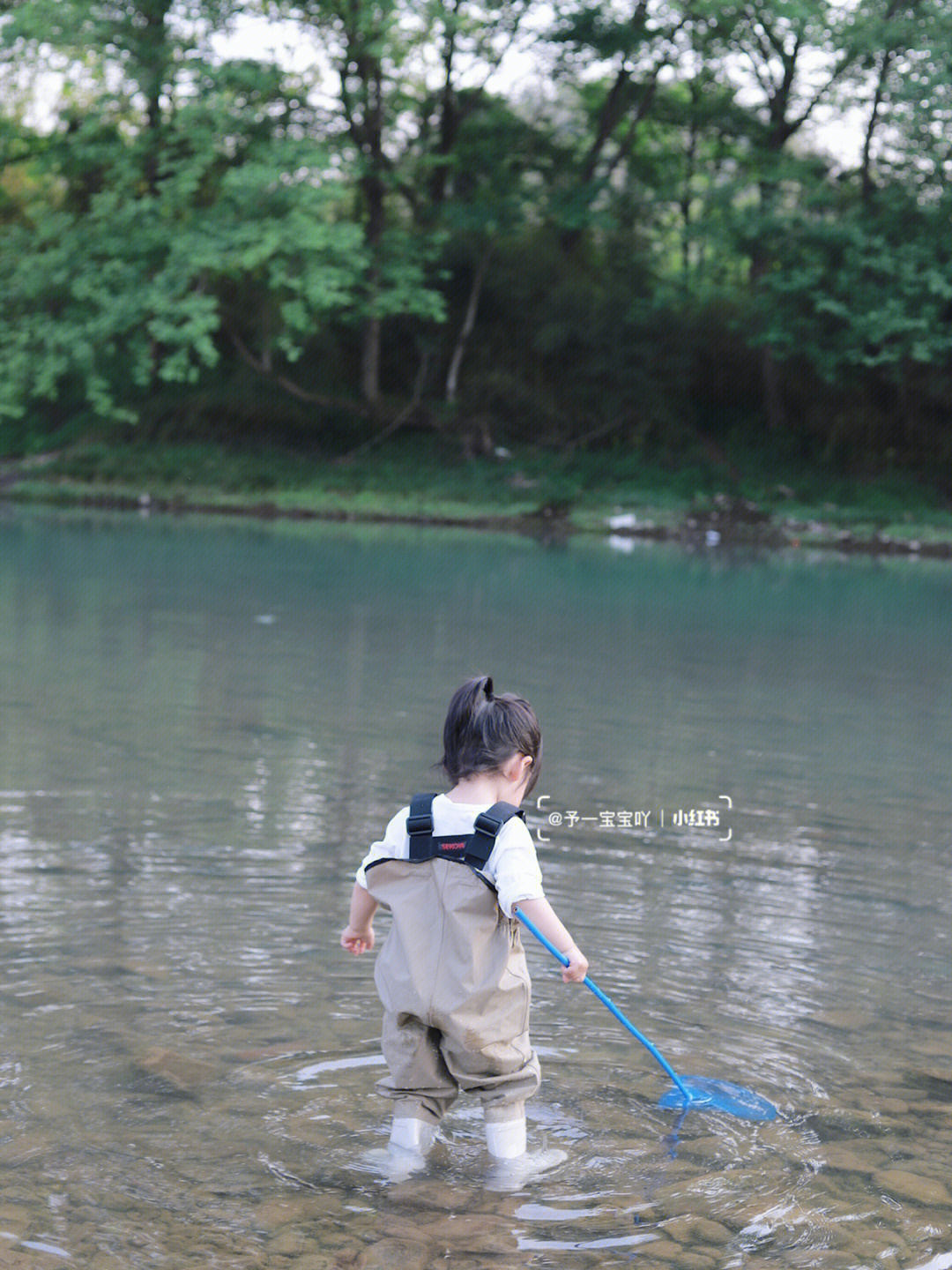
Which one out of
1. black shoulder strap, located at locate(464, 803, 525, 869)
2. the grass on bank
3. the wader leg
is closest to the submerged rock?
the wader leg

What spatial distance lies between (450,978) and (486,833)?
319mm

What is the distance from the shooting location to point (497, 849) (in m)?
3.02

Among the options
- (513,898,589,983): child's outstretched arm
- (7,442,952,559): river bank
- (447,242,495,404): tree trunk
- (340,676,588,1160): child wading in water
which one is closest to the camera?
(513,898,589,983): child's outstretched arm

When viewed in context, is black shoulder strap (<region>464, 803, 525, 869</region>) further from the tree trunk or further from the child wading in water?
the tree trunk

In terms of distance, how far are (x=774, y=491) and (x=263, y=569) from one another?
44.6ft

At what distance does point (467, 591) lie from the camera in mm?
14609

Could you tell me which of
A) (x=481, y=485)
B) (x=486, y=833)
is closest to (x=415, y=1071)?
(x=486, y=833)

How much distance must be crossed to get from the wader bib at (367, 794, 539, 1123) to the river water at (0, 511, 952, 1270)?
0.21 m

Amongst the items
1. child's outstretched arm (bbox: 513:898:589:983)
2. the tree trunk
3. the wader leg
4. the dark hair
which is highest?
the tree trunk

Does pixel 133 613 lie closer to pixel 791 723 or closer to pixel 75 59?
pixel 791 723

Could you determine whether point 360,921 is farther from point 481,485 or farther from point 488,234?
point 488,234

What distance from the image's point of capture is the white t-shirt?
9.80 feet

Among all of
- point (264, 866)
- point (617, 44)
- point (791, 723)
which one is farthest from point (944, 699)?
point (617, 44)

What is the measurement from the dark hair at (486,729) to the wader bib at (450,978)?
0.10 m
